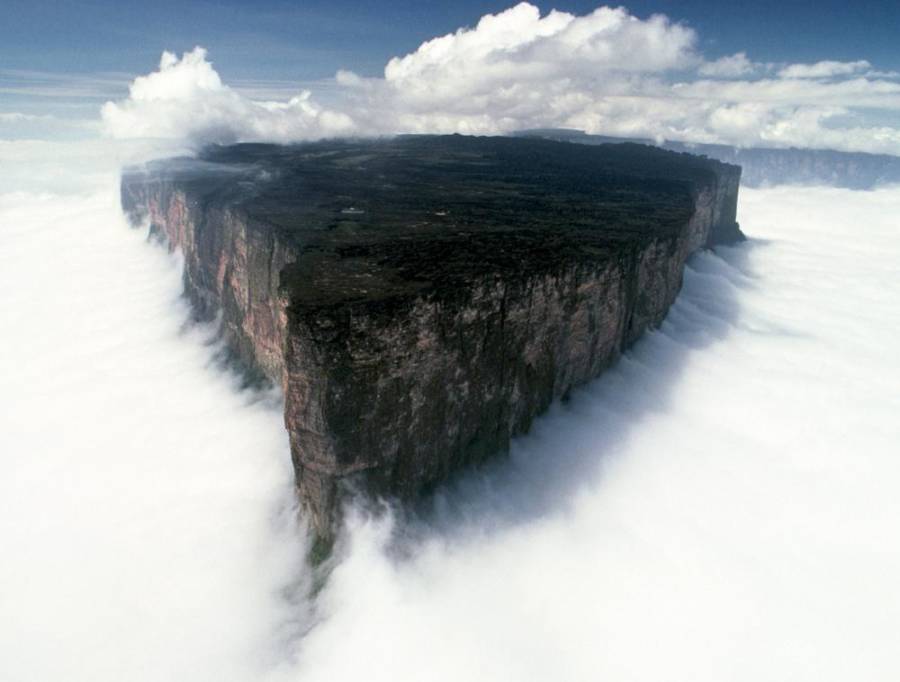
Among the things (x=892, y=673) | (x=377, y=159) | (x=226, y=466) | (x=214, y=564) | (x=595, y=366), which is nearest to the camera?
(x=892, y=673)

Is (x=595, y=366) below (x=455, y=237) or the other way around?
below

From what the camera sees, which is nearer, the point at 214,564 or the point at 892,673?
the point at 892,673

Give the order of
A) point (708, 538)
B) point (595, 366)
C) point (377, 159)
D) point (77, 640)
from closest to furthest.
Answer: point (77, 640)
point (708, 538)
point (595, 366)
point (377, 159)

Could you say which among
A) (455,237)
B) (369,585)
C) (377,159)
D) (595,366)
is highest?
(377,159)

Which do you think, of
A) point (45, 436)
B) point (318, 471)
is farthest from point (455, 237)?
point (45, 436)

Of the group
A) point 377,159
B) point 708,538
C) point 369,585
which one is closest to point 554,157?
point 377,159

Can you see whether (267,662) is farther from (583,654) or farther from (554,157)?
(554,157)
